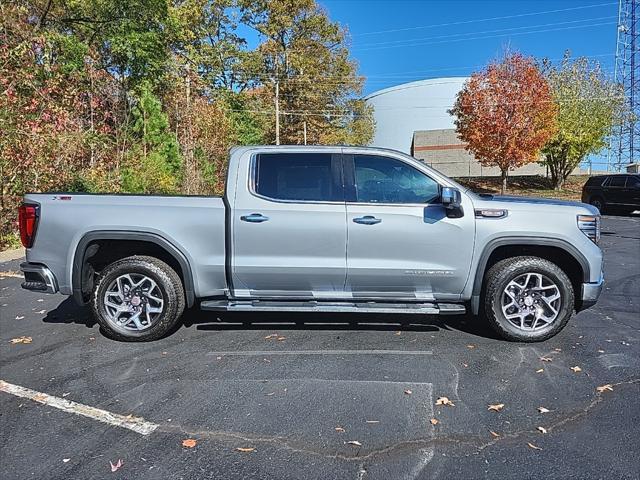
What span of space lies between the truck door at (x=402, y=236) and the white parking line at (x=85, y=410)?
7.27 feet

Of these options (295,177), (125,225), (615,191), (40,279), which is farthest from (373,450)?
(615,191)

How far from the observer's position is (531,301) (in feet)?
15.0

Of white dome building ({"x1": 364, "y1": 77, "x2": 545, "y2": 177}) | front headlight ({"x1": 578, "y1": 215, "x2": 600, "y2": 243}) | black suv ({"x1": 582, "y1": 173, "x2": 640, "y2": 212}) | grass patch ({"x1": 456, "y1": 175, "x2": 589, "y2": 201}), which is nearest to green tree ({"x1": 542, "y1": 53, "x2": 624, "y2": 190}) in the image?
grass patch ({"x1": 456, "y1": 175, "x2": 589, "y2": 201})

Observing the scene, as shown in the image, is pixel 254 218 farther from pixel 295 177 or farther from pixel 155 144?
pixel 155 144

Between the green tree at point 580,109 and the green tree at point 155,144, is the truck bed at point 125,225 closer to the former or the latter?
the green tree at point 155,144

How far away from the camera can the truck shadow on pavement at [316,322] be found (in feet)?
16.5

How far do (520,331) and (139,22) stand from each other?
18867 mm

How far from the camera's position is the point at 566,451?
2.82 metres

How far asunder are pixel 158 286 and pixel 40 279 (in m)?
1.13

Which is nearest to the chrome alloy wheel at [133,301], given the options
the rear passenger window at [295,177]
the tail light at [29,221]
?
the tail light at [29,221]

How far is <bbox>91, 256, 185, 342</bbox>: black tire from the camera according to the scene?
4.57 metres

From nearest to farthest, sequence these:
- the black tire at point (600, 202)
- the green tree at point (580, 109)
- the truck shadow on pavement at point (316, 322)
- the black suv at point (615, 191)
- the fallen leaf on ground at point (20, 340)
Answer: the fallen leaf on ground at point (20, 340) < the truck shadow on pavement at point (316, 322) < the black suv at point (615, 191) < the black tire at point (600, 202) < the green tree at point (580, 109)

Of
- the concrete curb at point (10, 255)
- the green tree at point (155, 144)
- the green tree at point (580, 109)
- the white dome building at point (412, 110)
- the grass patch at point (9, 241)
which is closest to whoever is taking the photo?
the concrete curb at point (10, 255)

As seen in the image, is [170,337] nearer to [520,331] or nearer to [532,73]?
[520,331]
